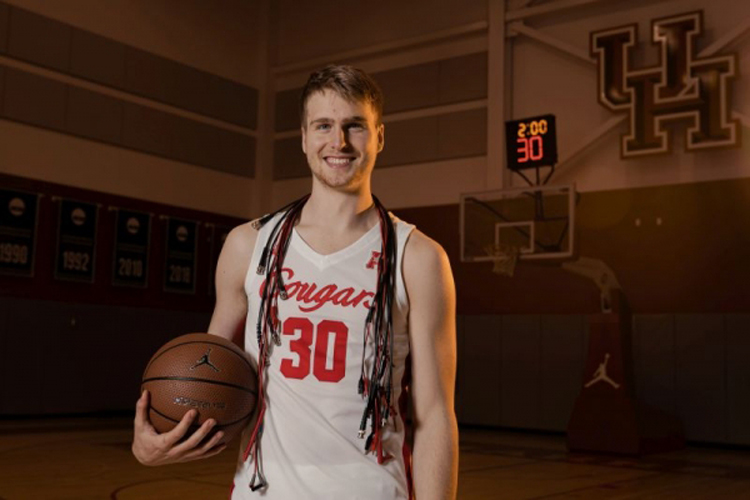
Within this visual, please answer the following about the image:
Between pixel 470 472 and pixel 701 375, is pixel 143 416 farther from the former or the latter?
pixel 701 375

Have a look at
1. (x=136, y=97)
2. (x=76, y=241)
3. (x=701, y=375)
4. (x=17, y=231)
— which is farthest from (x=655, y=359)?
(x=17, y=231)

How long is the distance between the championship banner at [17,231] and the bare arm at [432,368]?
8.59m

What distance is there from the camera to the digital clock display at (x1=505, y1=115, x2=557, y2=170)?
28.7ft

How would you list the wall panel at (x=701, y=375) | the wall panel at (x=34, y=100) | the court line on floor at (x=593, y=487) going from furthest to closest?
the wall panel at (x=34, y=100), the wall panel at (x=701, y=375), the court line on floor at (x=593, y=487)

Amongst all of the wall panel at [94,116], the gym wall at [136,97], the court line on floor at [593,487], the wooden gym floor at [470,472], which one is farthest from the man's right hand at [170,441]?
the wall panel at [94,116]

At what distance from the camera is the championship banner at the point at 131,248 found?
1034 cm

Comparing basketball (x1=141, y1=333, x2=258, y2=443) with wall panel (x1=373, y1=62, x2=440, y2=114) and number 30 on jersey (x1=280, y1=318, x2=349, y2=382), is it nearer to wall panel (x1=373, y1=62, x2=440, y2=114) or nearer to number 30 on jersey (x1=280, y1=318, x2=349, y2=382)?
number 30 on jersey (x1=280, y1=318, x2=349, y2=382)

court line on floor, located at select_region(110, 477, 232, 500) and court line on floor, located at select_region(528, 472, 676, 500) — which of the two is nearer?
court line on floor, located at select_region(110, 477, 232, 500)

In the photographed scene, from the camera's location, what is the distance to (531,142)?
8953mm

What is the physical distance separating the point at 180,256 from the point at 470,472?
5881mm

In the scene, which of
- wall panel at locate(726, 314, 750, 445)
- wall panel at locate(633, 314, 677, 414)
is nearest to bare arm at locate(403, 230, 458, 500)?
wall panel at locate(726, 314, 750, 445)

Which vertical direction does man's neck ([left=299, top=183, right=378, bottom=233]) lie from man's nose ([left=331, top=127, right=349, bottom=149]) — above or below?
below

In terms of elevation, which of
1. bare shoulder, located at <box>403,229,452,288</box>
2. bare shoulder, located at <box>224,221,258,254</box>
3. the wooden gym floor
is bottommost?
the wooden gym floor

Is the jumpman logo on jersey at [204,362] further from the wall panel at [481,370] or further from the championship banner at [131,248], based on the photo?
Answer: the championship banner at [131,248]
